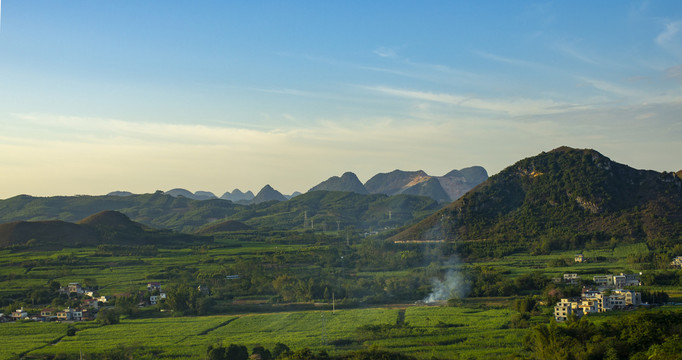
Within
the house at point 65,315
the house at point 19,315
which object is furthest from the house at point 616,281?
the house at point 19,315

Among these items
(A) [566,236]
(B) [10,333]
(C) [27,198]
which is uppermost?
(C) [27,198]

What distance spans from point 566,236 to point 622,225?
248 inches

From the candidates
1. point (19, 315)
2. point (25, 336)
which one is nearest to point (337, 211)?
point (19, 315)

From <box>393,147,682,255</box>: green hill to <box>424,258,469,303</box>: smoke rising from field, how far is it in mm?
17521

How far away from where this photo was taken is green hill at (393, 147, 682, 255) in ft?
235

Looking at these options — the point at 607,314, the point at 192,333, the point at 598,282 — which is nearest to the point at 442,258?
the point at 598,282

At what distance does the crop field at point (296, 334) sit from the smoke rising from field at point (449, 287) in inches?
183

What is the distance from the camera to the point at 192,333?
37.3 metres

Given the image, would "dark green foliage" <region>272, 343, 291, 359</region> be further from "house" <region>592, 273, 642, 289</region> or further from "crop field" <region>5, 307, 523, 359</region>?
"house" <region>592, 273, 642, 289</region>

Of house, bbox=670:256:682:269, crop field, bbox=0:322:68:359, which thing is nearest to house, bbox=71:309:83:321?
crop field, bbox=0:322:68:359

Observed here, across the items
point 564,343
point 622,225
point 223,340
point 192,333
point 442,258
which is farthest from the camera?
point 622,225

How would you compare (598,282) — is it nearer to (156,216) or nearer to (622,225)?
(622,225)

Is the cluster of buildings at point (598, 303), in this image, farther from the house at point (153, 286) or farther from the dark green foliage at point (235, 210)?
the dark green foliage at point (235, 210)

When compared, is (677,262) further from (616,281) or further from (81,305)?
(81,305)
